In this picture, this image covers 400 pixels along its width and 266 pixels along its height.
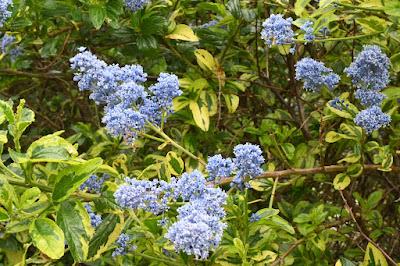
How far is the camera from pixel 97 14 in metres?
2.14

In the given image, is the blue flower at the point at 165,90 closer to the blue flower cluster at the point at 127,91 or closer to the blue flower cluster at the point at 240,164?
the blue flower cluster at the point at 127,91

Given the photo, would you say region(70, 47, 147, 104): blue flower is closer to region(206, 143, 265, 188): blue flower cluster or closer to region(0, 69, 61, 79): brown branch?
region(206, 143, 265, 188): blue flower cluster

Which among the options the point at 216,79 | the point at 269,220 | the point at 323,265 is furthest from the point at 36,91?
the point at 269,220

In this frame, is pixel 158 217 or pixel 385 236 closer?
pixel 158 217

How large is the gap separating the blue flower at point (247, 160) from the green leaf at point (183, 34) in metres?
0.80

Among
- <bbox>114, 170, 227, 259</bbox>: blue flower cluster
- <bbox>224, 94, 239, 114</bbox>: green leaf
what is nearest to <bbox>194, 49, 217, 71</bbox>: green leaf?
<bbox>224, 94, 239, 114</bbox>: green leaf

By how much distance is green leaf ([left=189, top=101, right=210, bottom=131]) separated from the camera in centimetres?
225

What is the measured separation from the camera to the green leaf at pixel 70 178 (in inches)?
55.6

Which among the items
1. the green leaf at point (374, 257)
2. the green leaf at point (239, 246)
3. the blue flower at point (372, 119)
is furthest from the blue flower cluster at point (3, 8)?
the green leaf at point (374, 257)

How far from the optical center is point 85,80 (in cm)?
167

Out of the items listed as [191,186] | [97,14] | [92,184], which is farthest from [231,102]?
[191,186]

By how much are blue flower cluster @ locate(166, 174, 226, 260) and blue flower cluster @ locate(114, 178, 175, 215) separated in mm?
106

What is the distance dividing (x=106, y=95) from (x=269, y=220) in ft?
1.71

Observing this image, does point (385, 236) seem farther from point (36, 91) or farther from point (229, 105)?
point (36, 91)
